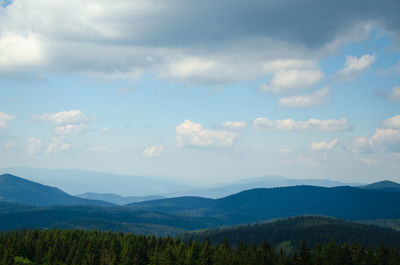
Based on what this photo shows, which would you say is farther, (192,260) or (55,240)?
(55,240)

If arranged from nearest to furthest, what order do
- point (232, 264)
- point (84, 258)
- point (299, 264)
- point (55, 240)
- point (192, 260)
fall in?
1. point (299, 264)
2. point (232, 264)
3. point (192, 260)
4. point (84, 258)
5. point (55, 240)

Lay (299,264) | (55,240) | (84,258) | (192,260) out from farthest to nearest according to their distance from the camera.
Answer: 1. (55,240)
2. (84,258)
3. (192,260)
4. (299,264)

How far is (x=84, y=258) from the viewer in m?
159

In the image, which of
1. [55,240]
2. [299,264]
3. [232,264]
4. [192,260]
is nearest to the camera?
[299,264]

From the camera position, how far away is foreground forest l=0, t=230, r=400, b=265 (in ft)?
456

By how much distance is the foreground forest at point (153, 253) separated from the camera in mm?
138863

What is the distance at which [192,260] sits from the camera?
14462 centimetres

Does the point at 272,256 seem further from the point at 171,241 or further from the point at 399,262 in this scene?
the point at 171,241

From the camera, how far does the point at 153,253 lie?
527ft

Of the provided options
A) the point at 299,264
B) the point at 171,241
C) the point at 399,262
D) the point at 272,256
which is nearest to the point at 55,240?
the point at 171,241

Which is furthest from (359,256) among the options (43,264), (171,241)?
(43,264)

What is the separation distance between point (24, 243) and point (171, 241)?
6388 centimetres

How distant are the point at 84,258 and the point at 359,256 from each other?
106m

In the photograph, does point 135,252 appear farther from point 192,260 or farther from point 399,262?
point 399,262
